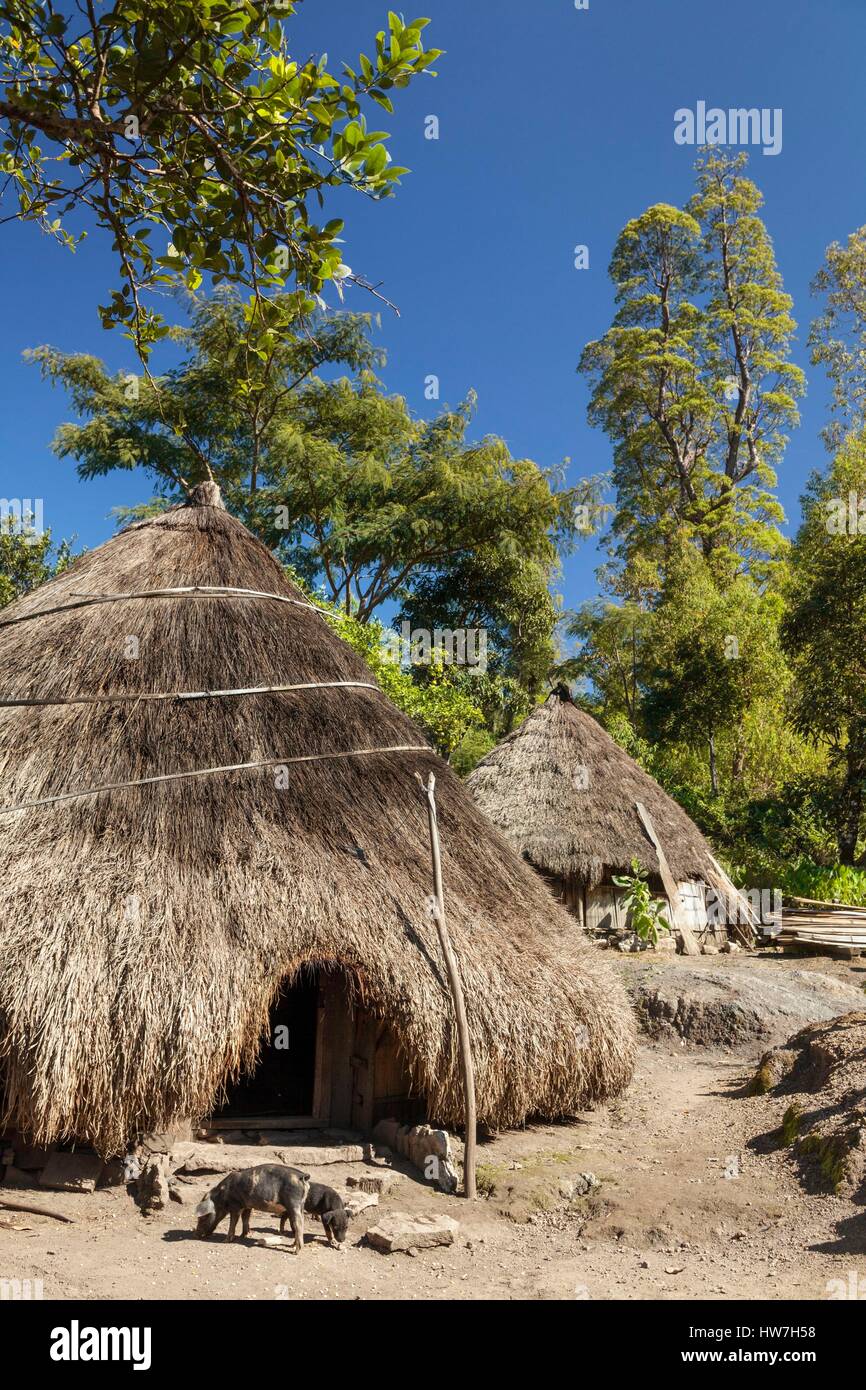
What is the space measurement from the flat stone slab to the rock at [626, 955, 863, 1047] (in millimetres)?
4651

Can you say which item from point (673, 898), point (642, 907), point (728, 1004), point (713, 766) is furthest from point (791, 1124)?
point (713, 766)

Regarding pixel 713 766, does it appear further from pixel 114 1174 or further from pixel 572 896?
pixel 114 1174

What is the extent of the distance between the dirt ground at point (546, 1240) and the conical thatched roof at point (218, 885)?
1.48ft

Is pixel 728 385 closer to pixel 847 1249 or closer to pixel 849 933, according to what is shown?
pixel 849 933

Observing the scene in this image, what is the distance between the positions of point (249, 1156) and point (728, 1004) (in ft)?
19.0

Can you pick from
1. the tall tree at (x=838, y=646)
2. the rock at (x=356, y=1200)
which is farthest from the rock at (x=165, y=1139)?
the tall tree at (x=838, y=646)

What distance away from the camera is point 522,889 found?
7570 millimetres

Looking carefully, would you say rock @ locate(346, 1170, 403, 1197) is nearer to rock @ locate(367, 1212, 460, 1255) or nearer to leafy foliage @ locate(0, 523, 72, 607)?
rock @ locate(367, 1212, 460, 1255)

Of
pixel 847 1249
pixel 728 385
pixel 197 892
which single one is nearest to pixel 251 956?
pixel 197 892

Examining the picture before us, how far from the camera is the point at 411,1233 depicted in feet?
16.1

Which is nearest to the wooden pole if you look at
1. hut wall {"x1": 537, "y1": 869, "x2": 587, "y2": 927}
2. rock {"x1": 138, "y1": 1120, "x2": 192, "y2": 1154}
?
hut wall {"x1": 537, "y1": 869, "x2": 587, "y2": 927}

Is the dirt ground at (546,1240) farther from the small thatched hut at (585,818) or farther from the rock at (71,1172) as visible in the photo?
the small thatched hut at (585,818)

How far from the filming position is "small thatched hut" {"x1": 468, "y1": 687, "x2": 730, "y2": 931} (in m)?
15.1

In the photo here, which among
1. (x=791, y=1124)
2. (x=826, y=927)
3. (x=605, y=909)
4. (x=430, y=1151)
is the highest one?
(x=605, y=909)
